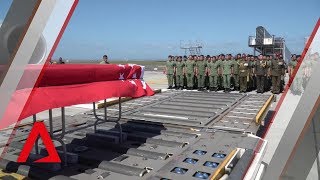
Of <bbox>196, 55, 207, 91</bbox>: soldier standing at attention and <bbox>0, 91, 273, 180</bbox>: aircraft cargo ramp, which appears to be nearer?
<bbox>0, 91, 273, 180</bbox>: aircraft cargo ramp

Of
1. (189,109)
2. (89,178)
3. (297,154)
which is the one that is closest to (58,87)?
(89,178)

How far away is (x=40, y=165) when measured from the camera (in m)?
3.27

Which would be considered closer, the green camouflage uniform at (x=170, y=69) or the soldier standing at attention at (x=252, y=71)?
the soldier standing at attention at (x=252, y=71)

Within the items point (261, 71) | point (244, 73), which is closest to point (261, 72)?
point (261, 71)

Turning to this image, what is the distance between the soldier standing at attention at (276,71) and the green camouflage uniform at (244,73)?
92 centimetres

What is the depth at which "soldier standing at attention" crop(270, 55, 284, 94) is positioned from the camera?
12.2 m

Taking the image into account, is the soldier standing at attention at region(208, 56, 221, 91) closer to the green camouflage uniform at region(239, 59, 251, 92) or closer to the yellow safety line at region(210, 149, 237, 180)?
the green camouflage uniform at region(239, 59, 251, 92)

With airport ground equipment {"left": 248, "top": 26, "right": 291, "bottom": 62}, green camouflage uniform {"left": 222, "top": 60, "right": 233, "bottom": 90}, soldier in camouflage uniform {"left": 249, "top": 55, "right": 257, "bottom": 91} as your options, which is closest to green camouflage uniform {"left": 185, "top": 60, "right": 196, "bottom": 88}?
green camouflage uniform {"left": 222, "top": 60, "right": 233, "bottom": 90}

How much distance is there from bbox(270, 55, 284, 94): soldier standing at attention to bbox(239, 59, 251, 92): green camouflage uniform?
3.01 ft

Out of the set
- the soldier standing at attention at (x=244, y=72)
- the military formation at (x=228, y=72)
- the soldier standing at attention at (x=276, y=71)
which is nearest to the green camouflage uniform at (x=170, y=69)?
the military formation at (x=228, y=72)

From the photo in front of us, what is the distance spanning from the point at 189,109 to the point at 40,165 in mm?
3729

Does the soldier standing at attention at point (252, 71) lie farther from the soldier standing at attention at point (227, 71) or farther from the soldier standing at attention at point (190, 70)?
the soldier standing at attention at point (190, 70)

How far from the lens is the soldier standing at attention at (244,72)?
12384mm
